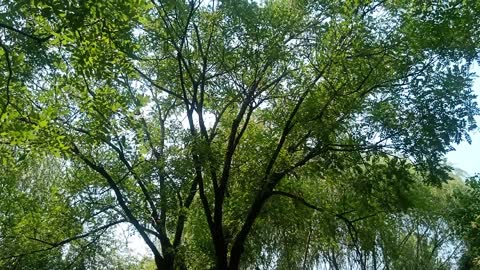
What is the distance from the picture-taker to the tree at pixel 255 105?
6.73 metres

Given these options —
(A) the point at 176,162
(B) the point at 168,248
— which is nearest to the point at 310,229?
(B) the point at 168,248

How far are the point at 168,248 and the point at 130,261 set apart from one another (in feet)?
25.4

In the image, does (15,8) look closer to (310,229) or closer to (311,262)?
(310,229)

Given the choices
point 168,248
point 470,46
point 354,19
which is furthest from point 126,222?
point 470,46

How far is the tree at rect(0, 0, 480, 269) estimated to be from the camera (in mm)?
6727

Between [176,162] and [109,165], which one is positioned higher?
[109,165]

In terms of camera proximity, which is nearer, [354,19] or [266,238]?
[354,19]

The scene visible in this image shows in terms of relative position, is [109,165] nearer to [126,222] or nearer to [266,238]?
[126,222]

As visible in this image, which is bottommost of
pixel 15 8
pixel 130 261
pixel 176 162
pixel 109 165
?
pixel 15 8

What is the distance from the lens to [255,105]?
10055 millimetres

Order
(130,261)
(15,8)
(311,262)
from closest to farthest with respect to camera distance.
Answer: (15,8), (130,261), (311,262)

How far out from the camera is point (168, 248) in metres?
9.35

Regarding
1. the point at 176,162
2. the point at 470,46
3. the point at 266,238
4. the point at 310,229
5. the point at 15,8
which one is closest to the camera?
the point at 15,8

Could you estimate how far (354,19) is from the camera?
7258 millimetres
